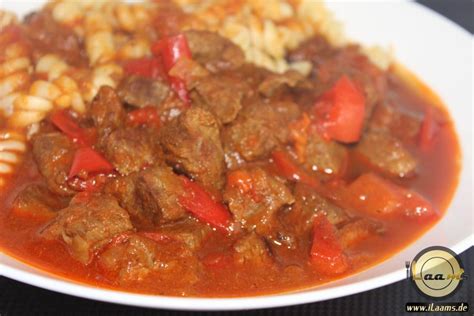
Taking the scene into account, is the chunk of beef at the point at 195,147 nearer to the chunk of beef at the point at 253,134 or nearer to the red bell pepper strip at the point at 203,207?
the red bell pepper strip at the point at 203,207

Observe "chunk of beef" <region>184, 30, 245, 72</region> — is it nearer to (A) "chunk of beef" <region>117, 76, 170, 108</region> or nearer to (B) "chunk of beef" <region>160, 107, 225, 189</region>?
(A) "chunk of beef" <region>117, 76, 170, 108</region>

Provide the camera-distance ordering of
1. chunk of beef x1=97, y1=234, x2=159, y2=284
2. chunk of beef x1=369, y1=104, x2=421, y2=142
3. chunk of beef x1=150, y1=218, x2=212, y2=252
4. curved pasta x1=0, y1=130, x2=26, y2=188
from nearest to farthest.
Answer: chunk of beef x1=97, y1=234, x2=159, y2=284 → chunk of beef x1=150, y1=218, x2=212, y2=252 → curved pasta x1=0, y1=130, x2=26, y2=188 → chunk of beef x1=369, y1=104, x2=421, y2=142

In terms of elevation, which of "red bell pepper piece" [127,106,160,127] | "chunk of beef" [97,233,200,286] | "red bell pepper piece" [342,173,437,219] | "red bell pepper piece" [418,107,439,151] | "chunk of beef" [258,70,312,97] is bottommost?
"red bell pepper piece" [418,107,439,151]

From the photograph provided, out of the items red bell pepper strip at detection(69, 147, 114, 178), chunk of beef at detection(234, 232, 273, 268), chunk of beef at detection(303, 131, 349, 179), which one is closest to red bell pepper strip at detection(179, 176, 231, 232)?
chunk of beef at detection(234, 232, 273, 268)

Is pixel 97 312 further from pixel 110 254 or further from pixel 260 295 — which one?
pixel 260 295

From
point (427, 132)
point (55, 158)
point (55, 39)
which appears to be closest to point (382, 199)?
point (427, 132)

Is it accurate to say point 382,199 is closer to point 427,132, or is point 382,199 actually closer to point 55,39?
point 427,132

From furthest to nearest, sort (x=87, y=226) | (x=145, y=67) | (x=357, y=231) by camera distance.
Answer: (x=145, y=67) → (x=357, y=231) → (x=87, y=226)
